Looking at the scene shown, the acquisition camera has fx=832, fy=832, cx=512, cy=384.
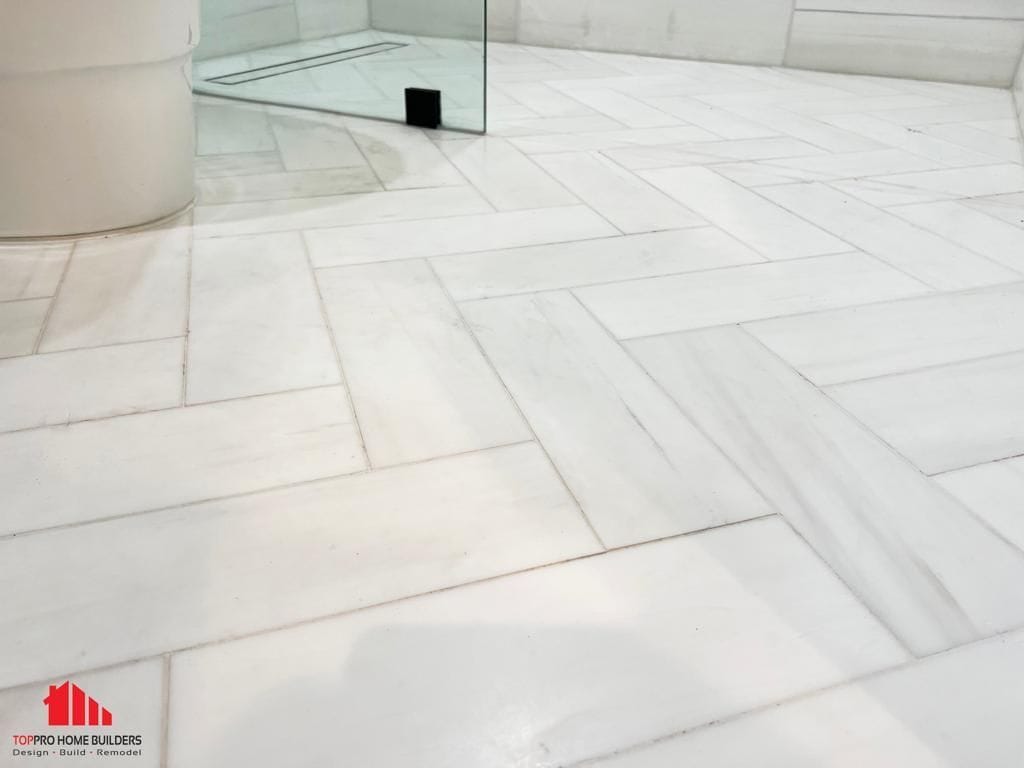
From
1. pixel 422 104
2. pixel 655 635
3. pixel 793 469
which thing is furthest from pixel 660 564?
pixel 422 104

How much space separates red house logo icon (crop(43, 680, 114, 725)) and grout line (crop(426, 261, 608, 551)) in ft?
1.52

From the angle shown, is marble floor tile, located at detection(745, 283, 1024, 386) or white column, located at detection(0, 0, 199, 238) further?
white column, located at detection(0, 0, 199, 238)

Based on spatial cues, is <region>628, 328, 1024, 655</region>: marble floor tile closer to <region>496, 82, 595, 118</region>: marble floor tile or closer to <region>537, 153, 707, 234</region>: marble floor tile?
<region>537, 153, 707, 234</region>: marble floor tile

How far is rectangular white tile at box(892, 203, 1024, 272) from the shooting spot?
61.6 inches

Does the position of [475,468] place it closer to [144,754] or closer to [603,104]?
[144,754]

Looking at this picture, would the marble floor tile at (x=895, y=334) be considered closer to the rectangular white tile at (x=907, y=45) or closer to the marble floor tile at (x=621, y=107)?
the marble floor tile at (x=621, y=107)

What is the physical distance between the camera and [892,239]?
5.34 ft

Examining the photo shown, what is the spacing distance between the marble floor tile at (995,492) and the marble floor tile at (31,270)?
1305 millimetres

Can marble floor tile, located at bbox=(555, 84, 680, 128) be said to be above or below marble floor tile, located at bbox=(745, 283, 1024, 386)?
above

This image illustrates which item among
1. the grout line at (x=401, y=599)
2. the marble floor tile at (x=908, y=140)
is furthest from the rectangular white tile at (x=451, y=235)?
the marble floor tile at (x=908, y=140)

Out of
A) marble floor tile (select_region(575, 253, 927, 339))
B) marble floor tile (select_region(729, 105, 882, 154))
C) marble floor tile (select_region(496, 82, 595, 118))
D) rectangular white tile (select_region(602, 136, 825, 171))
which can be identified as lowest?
marble floor tile (select_region(575, 253, 927, 339))

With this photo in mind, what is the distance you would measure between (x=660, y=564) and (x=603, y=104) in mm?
2121

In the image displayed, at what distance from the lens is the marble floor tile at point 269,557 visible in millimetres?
730

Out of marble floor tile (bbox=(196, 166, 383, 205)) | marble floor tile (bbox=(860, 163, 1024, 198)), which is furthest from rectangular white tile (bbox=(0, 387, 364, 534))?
marble floor tile (bbox=(860, 163, 1024, 198))
